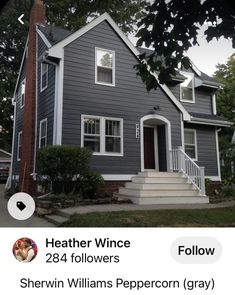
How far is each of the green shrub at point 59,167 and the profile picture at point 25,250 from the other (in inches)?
21.7

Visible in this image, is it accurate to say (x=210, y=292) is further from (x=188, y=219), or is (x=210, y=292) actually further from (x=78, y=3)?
(x=78, y=3)

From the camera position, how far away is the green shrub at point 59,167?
1737mm

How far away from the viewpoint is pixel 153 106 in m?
4.68

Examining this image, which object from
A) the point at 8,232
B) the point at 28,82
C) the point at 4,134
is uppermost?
the point at 28,82

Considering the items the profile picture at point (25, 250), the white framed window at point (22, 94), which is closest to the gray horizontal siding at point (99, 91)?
the white framed window at point (22, 94)

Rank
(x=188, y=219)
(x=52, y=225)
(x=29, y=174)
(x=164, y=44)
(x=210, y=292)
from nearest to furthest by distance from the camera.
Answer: (x=210, y=292), (x=52, y=225), (x=188, y=219), (x=29, y=174), (x=164, y=44)

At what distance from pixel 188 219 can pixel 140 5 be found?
118 cm

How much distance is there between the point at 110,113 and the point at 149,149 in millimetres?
1942

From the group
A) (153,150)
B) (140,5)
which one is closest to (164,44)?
(140,5)

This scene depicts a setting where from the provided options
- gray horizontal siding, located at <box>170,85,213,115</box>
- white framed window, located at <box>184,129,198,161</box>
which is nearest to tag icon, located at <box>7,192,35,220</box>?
white framed window, located at <box>184,129,198,161</box>

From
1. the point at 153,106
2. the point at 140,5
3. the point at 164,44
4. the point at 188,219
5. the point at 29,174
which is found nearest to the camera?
the point at 188,219

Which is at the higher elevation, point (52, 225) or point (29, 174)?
point (29, 174)

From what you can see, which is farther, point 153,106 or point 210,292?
point 153,106

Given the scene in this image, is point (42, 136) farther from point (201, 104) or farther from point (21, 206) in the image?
point (201, 104)
